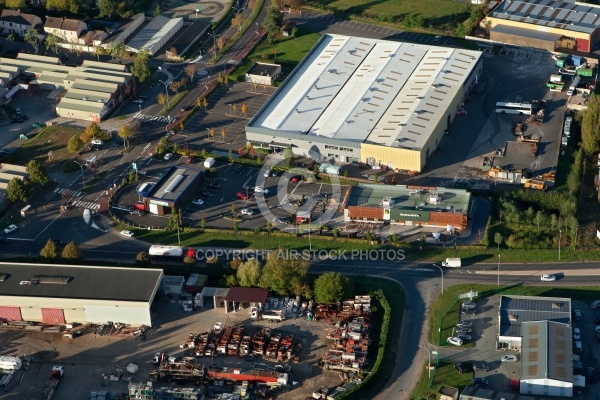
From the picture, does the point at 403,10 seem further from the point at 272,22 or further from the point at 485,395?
the point at 485,395

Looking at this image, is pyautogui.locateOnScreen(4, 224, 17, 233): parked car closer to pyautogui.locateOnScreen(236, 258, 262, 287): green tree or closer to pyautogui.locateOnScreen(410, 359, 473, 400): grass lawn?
pyautogui.locateOnScreen(236, 258, 262, 287): green tree

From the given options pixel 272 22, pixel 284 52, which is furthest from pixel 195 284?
pixel 272 22

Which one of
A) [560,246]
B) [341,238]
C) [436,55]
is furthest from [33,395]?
[436,55]

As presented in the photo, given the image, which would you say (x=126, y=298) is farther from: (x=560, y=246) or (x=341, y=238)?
(x=560, y=246)

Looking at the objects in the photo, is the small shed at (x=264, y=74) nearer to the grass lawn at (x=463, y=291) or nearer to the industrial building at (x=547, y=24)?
the industrial building at (x=547, y=24)

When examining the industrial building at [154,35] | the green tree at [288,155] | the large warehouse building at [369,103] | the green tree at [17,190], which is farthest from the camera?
the industrial building at [154,35]

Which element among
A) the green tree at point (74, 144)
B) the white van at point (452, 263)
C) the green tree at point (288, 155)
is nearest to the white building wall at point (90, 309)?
the green tree at point (74, 144)
